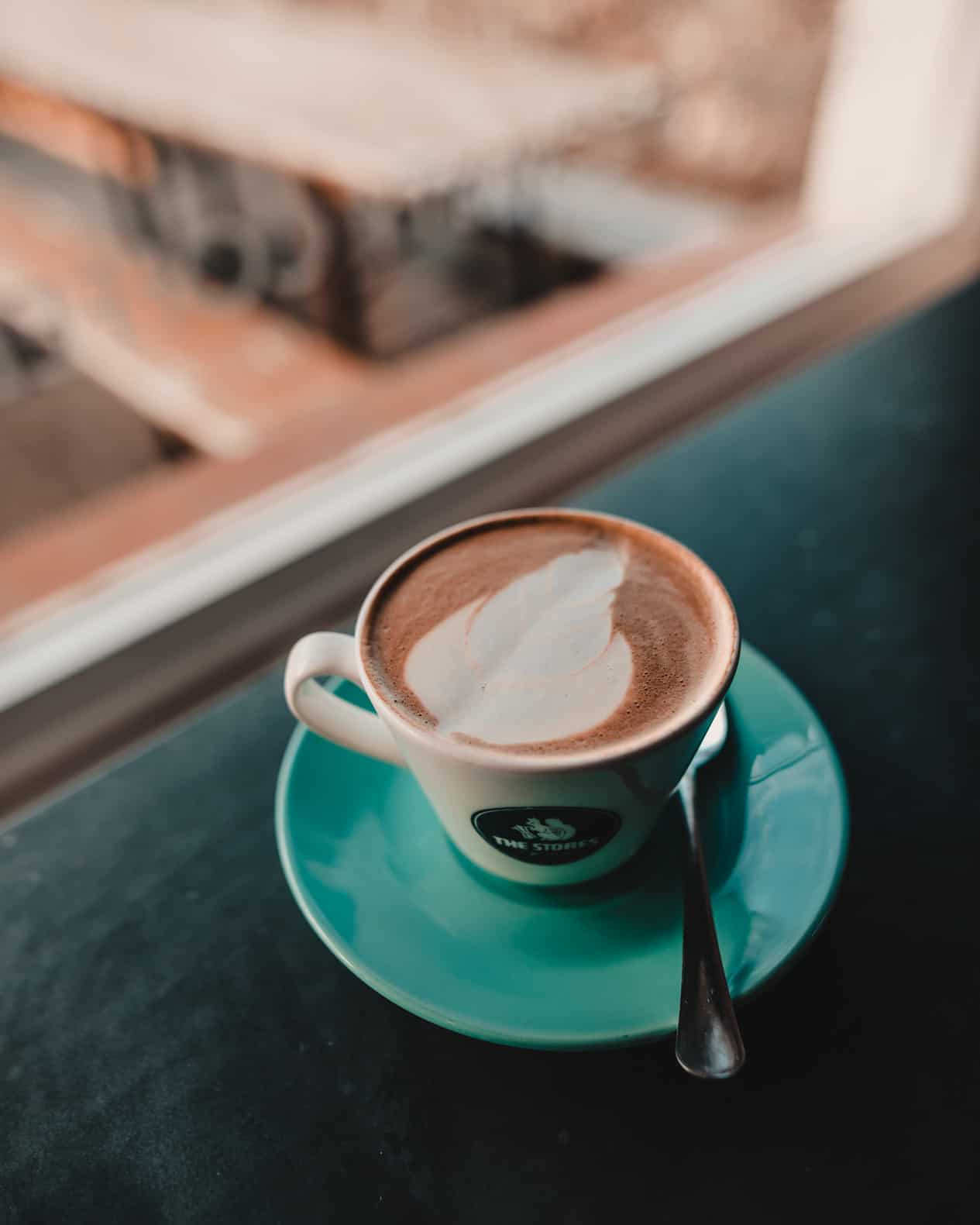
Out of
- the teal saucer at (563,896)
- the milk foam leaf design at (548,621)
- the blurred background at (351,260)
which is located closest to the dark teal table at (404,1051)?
the teal saucer at (563,896)

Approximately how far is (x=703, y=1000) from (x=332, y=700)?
192mm

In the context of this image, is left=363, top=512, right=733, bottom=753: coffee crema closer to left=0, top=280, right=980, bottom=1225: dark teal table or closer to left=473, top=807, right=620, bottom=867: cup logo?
left=473, top=807, right=620, bottom=867: cup logo

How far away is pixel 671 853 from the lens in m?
0.41

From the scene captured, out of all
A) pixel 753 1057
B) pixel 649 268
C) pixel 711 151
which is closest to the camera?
pixel 753 1057

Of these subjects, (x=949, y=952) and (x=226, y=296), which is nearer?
(x=949, y=952)

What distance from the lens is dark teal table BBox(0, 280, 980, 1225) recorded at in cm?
34

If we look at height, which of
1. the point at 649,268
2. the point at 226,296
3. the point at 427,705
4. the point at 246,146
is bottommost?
the point at 226,296

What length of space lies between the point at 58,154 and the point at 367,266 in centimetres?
70

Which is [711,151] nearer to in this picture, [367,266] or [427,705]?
[367,266]

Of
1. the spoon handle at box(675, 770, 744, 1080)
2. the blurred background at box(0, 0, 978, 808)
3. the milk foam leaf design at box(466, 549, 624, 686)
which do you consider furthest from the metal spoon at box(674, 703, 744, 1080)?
the blurred background at box(0, 0, 978, 808)

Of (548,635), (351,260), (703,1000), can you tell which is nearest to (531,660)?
(548,635)

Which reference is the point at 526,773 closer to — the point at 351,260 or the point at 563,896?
the point at 563,896

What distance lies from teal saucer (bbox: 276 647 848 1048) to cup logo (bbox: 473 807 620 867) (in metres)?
0.03

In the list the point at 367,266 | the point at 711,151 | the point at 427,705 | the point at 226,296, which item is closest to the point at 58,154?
the point at 226,296
